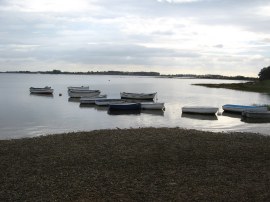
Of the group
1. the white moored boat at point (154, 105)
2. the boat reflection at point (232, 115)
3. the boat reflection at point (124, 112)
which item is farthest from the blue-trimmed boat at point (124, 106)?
the boat reflection at point (232, 115)

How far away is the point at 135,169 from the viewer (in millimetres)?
12992

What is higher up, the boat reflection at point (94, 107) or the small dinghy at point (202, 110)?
the small dinghy at point (202, 110)

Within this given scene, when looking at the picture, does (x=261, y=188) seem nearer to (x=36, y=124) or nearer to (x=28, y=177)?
(x=28, y=177)

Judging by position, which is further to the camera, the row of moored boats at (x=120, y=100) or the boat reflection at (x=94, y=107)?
the boat reflection at (x=94, y=107)

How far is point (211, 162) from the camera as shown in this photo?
46.3ft

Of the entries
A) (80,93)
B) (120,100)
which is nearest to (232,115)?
(120,100)

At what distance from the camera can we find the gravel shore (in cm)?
1048

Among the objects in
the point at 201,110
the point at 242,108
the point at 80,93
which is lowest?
the point at 201,110

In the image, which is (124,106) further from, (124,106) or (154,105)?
(154,105)

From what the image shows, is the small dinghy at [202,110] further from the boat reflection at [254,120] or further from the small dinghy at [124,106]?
the small dinghy at [124,106]

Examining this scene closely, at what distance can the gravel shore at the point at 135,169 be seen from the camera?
34.4 feet

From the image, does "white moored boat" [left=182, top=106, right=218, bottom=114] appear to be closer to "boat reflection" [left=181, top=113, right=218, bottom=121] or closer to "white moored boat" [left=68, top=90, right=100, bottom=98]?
"boat reflection" [left=181, top=113, right=218, bottom=121]

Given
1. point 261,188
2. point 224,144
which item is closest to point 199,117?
point 224,144

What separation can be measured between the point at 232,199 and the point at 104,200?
11.3ft
